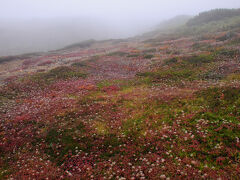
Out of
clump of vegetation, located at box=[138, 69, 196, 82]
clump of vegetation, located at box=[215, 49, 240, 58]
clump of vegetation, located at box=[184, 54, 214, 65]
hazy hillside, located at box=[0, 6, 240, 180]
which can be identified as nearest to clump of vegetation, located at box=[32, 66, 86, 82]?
hazy hillside, located at box=[0, 6, 240, 180]

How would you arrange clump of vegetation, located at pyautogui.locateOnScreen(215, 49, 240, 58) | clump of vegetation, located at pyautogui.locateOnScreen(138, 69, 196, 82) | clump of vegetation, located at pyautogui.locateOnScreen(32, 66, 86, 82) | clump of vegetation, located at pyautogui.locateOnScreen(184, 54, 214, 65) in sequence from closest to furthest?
1. clump of vegetation, located at pyautogui.locateOnScreen(138, 69, 196, 82)
2. clump of vegetation, located at pyautogui.locateOnScreen(184, 54, 214, 65)
3. clump of vegetation, located at pyautogui.locateOnScreen(215, 49, 240, 58)
4. clump of vegetation, located at pyautogui.locateOnScreen(32, 66, 86, 82)

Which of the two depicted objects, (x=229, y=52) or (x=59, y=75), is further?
(x=59, y=75)

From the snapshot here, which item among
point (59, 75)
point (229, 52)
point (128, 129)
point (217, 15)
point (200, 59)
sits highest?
point (217, 15)

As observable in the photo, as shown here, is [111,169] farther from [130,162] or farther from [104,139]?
[104,139]

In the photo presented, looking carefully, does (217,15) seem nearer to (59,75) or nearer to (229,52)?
(229,52)

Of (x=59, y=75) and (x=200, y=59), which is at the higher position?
(x=200, y=59)

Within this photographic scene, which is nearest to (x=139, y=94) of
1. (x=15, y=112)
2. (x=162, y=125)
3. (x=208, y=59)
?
(x=162, y=125)

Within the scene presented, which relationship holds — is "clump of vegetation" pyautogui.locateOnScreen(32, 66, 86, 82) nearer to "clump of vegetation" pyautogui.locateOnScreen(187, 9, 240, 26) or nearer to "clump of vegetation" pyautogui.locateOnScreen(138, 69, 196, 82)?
"clump of vegetation" pyautogui.locateOnScreen(138, 69, 196, 82)

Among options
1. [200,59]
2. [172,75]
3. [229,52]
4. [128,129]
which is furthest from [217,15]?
[128,129]

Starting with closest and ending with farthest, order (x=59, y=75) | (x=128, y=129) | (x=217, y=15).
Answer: (x=128, y=129) < (x=59, y=75) < (x=217, y=15)

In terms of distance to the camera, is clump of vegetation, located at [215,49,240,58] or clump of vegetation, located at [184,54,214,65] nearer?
clump of vegetation, located at [184,54,214,65]

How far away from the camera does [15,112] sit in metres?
17.7

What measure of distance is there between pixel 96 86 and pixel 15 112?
9.83 metres

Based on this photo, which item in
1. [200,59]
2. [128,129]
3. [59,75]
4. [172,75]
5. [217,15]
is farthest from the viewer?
[217,15]
